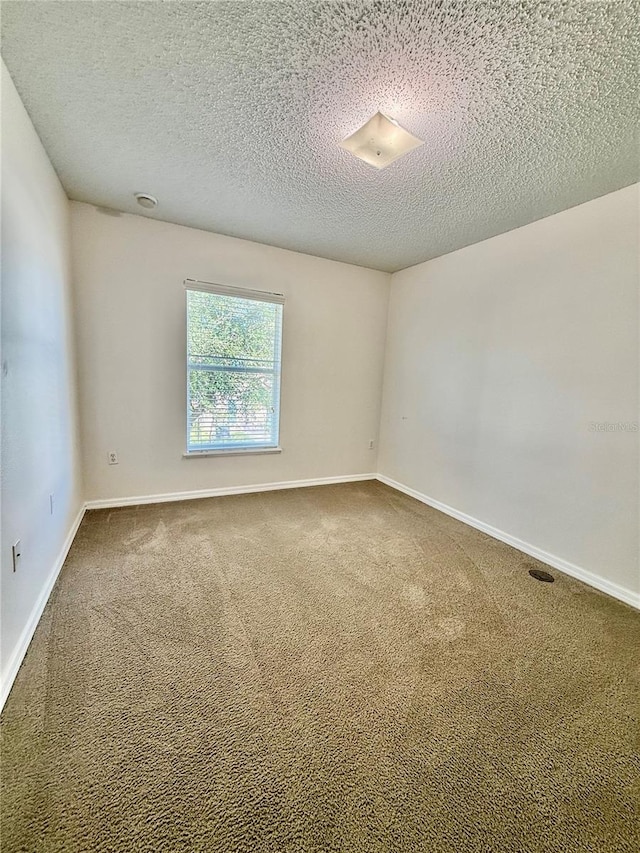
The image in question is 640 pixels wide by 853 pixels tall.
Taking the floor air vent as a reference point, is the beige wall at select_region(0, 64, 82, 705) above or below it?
above

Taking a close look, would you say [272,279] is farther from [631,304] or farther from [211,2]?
[631,304]

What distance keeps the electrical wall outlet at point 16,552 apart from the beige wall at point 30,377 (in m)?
0.03

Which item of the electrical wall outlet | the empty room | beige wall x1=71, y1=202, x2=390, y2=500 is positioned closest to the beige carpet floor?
the empty room

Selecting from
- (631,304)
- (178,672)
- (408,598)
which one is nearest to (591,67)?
(631,304)

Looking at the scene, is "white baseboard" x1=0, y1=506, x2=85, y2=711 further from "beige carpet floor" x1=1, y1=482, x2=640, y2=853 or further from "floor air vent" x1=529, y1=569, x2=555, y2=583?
"floor air vent" x1=529, y1=569, x2=555, y2=583

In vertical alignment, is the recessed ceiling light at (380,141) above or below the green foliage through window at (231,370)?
above

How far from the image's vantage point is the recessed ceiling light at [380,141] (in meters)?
1.67

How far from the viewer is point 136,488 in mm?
3098

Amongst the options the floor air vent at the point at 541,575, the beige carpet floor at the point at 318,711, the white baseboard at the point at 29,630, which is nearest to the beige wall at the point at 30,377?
the white baseboard at the point at 29,630

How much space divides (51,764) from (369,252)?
3.92m

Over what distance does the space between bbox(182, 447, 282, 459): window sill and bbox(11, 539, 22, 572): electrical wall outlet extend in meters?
1.78

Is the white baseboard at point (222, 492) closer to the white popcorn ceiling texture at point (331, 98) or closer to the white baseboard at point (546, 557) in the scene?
the white baseboard at point (546, 557)

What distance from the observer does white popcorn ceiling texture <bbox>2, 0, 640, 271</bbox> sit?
47.0 inches

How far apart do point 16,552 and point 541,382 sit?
129 inches
